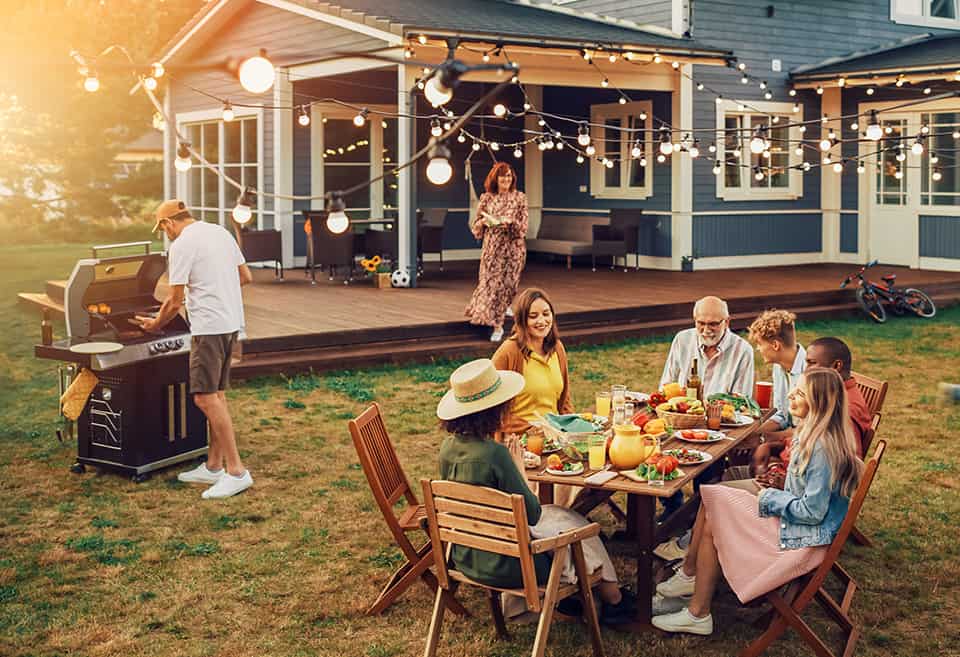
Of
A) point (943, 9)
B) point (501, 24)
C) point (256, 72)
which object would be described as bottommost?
point (256, 72)

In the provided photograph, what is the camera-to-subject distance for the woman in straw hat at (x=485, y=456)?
13.2 ft

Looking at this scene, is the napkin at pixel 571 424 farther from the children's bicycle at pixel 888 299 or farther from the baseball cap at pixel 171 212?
the children's bicycle at pixel 888 299

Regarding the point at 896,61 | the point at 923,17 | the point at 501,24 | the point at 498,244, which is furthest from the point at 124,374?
the point at 923,17

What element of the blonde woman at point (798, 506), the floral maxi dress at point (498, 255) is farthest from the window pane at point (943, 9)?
the blonde woman at point (798, 506)

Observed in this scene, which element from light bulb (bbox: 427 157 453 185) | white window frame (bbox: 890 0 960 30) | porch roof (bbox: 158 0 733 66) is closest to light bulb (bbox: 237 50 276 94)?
light bulb (bbox: 427 157 453 185)

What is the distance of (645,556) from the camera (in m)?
4.43

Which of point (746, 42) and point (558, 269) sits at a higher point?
point (746, 42)

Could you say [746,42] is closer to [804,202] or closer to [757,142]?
[804,202]

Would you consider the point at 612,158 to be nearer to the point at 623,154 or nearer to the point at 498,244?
the point at 623,154

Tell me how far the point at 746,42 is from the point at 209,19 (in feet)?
26.7

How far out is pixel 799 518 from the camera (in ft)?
13.7

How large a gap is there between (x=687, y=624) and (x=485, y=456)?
1.15m

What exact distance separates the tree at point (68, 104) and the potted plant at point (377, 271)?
12.5m

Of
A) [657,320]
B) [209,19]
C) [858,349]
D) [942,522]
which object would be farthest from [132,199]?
[942,522]
